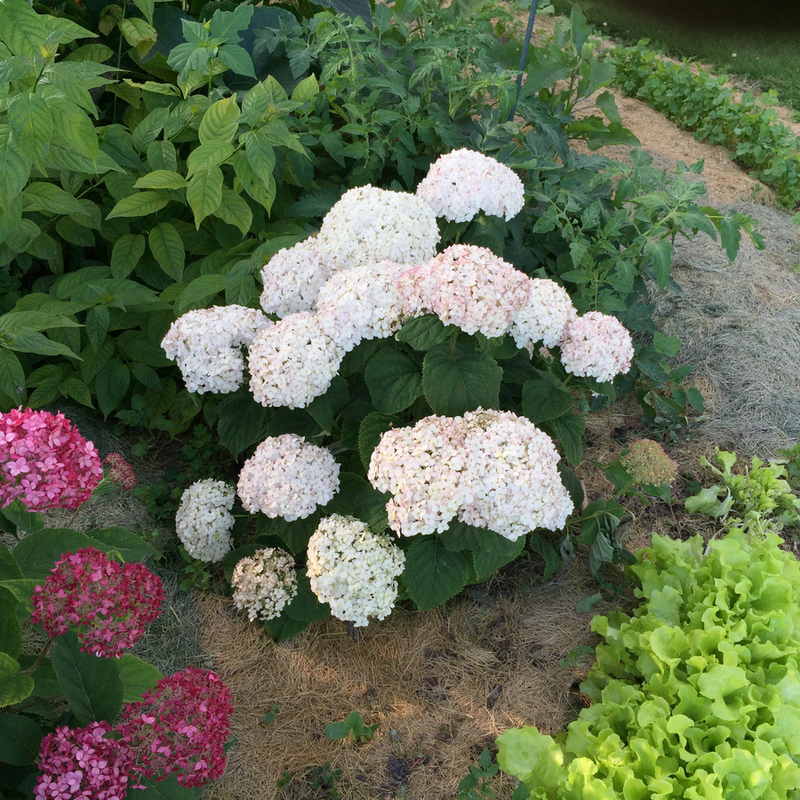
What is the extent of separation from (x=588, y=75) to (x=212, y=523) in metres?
2.60

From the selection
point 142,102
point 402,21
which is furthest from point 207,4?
point 402,21

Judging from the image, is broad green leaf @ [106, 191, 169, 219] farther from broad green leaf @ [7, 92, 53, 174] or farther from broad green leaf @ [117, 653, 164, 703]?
broad green leaf @ [117, 653, 164, 703]

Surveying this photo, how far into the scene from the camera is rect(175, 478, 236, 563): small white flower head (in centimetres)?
218

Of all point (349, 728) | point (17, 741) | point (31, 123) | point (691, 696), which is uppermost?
point (31, 123)

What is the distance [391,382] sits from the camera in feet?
6.05

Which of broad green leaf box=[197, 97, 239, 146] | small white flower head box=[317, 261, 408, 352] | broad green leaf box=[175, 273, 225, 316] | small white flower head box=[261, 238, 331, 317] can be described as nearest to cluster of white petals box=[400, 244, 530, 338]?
small white flower head box=[317, 261, 408, 352]

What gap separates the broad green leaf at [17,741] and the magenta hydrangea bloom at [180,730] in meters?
0.17

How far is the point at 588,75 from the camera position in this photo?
10.8 feet

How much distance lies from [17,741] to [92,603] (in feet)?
0.91

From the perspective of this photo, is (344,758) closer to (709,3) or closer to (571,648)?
(571,648)

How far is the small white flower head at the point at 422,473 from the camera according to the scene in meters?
1.61

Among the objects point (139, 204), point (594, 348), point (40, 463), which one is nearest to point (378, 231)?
point (594, 348)

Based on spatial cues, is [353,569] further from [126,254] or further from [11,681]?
[126,254]

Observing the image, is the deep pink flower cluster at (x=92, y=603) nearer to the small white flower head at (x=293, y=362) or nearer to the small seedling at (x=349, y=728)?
the small white flower head at (x=293, y=362)
